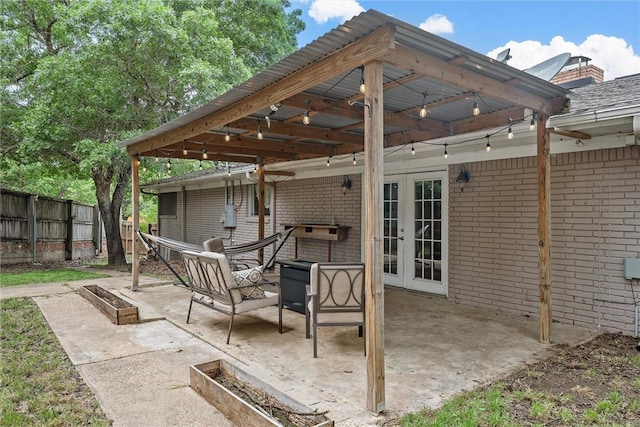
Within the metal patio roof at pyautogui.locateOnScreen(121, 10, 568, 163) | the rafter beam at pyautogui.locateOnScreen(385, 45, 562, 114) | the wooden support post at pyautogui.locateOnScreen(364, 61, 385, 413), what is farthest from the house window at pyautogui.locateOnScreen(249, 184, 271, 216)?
the wooden support post at pyautogui.locateOnScreen(364, 61, 385, 413)

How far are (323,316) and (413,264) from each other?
3.11m

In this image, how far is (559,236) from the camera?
15.6 feet

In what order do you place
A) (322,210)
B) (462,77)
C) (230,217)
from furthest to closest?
(230,217) → (322,210) → (462,77)

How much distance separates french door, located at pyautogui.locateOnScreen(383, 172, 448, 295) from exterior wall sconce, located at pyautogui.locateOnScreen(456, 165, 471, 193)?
28 cm

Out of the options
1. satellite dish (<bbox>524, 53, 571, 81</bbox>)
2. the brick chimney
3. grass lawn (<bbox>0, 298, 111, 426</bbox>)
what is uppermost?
the brick chimney

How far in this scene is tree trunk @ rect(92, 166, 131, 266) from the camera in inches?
377

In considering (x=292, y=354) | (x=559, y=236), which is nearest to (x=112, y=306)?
(x=292, y=354)

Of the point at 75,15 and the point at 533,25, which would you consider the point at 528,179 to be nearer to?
the point at 533,25

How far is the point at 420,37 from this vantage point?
2.68 m

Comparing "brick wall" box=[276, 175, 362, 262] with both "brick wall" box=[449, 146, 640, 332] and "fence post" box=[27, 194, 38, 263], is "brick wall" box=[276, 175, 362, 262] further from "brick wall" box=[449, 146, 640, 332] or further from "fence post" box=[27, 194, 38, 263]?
"fence post" box=[27, 194, 38, 263]

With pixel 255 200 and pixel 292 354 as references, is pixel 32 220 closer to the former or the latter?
pixel 255 200

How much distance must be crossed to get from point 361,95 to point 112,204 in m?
8.25

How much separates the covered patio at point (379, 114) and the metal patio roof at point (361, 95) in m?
0.01

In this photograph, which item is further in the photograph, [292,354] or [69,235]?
[69,235]
